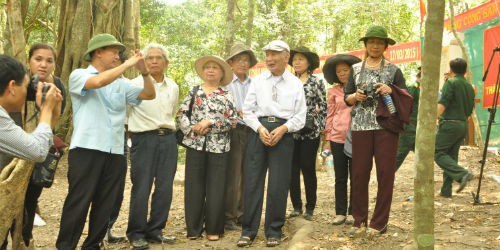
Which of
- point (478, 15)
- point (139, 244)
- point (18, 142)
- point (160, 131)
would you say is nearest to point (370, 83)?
point (160, 131)

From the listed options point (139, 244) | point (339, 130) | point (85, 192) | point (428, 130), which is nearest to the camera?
point (428, 130)

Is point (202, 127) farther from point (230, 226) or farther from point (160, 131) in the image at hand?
point (230, 226)

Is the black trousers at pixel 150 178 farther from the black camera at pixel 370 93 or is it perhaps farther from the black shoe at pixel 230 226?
the black camera at pixel 370 93

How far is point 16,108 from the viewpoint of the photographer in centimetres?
288

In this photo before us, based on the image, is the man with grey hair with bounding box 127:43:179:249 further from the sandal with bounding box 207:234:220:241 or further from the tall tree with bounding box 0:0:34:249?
the tall tree with bounding box 0:0:34:249

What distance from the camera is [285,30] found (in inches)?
737

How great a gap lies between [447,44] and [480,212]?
8.64 meters

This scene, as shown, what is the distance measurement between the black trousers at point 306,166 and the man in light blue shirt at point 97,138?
1914 millimetres

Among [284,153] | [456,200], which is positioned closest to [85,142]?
[284,153]

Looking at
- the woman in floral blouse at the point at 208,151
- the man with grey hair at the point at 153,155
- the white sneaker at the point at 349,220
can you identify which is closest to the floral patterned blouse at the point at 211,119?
the woman in floral blouse at the point at 208,151

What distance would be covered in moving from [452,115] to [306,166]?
2.23 metres

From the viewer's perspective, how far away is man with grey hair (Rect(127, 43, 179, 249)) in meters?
4.87

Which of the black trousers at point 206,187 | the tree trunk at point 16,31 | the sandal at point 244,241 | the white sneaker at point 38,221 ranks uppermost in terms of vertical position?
the tree trunk at point 16,31

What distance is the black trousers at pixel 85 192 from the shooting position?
4051 millimetres
